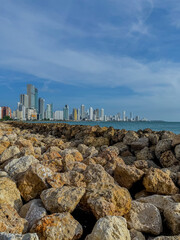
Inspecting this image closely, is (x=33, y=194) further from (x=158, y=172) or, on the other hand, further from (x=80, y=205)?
(x=158, y=172)

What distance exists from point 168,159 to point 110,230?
3815 mm

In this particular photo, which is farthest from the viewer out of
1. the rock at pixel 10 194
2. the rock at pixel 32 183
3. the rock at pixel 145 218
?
the rock at pixel 32 183

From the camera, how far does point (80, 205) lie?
2807 millimetres

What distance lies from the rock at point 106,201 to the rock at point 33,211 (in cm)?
52

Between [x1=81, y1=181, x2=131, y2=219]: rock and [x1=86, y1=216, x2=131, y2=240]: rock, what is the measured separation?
28 centimetres

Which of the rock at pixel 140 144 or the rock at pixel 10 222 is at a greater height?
the rock at pixel 140 144

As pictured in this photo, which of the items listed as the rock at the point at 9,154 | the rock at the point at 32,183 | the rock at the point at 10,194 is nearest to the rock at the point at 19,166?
the rock at the point at 32,183

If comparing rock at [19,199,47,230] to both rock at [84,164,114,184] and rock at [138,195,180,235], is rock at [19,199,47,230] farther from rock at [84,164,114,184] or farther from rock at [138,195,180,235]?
rock at [138,195,180,235]

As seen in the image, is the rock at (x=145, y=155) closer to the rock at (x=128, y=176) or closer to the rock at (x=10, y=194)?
the rock at (x=128, y=176)

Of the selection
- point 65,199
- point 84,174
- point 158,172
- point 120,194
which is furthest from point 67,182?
point 158,172

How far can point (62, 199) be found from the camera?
104 inches

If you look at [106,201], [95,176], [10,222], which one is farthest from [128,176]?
[10,222]

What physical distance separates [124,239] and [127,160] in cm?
420

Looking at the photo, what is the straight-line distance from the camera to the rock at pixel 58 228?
7.27 ft
